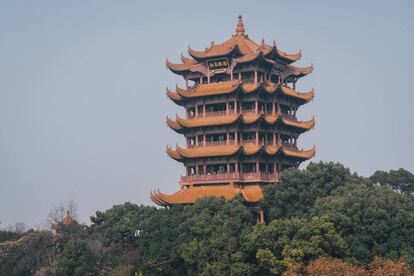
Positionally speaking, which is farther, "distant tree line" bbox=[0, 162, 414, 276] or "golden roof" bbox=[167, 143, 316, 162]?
"golden roof" bbox=[167, 143, 316, 162]

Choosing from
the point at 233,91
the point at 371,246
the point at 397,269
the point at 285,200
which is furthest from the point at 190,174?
the point at 397,269

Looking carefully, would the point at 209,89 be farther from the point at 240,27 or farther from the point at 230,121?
the point at 240,27

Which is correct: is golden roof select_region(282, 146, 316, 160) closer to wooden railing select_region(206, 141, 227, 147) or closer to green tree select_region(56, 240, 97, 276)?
wooden railing select_region(206, 141, 227, 147)

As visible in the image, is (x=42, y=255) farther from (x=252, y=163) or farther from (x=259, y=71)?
(x=259, y=71)

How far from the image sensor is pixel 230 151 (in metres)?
48.8

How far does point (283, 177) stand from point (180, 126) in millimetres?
11559

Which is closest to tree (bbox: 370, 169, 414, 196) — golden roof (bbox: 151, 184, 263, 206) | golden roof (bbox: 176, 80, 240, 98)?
golden roof (bbox: 151, 184, 263, 206)

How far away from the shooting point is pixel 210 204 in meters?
42.9

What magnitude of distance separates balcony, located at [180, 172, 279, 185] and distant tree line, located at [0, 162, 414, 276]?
3.55 metres

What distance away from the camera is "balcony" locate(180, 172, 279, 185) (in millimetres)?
48719

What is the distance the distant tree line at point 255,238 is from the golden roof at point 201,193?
1.92 m

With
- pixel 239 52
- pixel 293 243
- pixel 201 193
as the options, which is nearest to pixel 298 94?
pixel 239 52

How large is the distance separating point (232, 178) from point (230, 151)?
1.93 m

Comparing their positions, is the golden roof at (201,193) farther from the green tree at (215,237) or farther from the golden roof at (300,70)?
the golden roof at (300,70)
